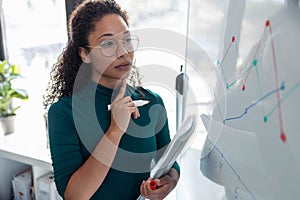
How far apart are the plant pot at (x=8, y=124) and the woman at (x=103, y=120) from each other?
95 centimetres

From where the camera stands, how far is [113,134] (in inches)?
27.7

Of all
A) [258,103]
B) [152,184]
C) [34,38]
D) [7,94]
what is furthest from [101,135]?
[34,38]

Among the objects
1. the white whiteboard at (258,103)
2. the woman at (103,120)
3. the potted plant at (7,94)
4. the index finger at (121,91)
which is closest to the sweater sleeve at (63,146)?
the woman at (103,120)

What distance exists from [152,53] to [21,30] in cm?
124

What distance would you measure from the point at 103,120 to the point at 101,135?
0.13 ft

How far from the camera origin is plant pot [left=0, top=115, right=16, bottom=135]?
1.64 m

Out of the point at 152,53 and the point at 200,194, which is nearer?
the point at 200,194

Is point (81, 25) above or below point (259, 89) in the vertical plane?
above

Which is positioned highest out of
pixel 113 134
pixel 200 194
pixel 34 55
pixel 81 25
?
pixel 81 25

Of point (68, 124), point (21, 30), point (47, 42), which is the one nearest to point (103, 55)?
point (68, 124)

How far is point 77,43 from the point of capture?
2.57 ft

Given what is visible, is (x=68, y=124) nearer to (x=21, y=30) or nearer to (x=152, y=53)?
(x=152, y=53)

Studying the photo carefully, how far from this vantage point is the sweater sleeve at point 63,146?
698 mm

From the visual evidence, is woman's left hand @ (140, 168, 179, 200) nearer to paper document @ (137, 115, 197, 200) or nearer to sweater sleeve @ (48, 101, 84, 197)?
paper document @ (137, 115, 197, 200)
